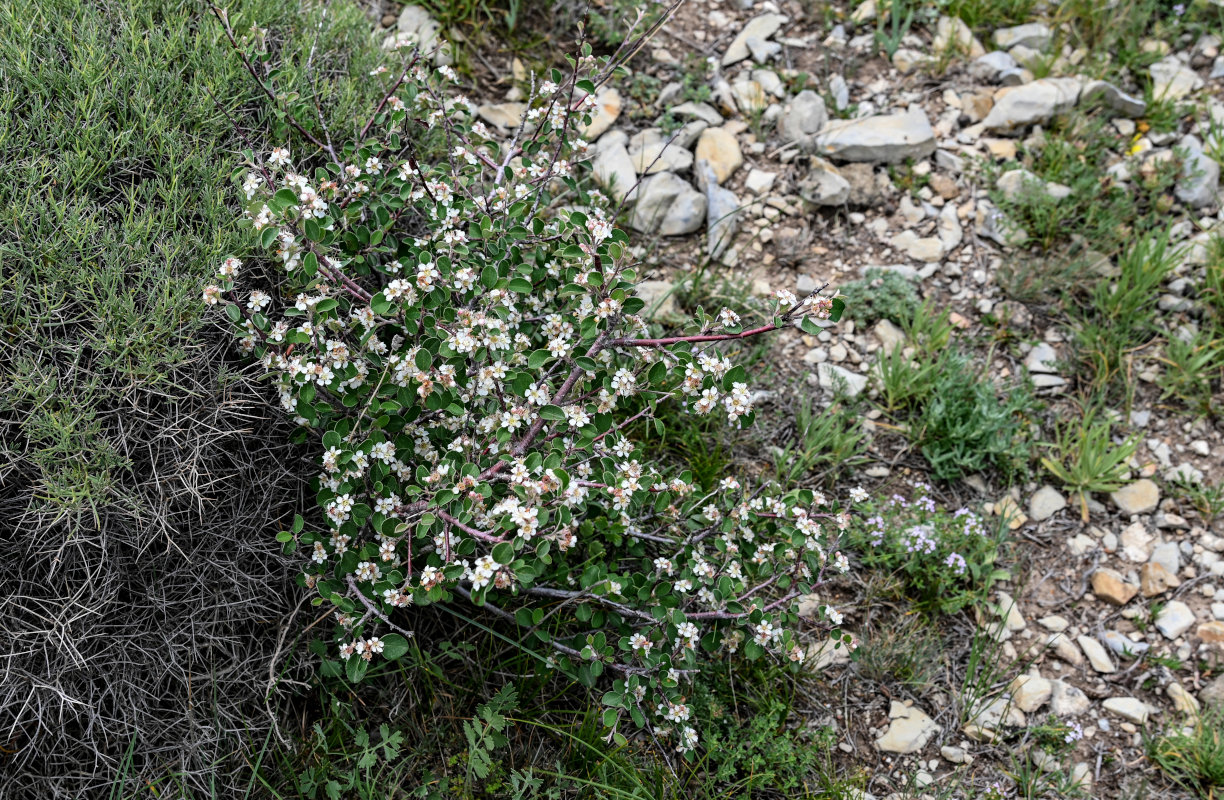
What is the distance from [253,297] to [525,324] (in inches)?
29.7

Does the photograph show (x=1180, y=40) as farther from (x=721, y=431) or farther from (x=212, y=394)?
(x=212, y=394)

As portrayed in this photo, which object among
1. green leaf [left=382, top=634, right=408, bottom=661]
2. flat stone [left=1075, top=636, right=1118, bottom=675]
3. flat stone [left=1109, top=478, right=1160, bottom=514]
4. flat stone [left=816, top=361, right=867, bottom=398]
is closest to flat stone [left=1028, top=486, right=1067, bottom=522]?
flat stone [left=1109, top=478, right=1160, bottom=514]

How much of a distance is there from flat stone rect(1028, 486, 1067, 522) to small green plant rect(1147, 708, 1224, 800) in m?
0.77

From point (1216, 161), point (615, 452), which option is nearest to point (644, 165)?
point (615, 452)

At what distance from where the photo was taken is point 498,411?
90.0 inches

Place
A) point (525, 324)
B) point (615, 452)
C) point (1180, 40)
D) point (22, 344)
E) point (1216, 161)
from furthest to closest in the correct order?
point (1180, 40)
point (1216, 161)
point (525, 324)
point (615, 452)
point (22, 344)

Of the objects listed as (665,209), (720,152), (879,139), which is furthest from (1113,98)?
(665,209)

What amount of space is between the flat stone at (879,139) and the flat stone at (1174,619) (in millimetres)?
2053

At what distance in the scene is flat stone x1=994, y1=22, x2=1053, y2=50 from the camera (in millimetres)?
4171

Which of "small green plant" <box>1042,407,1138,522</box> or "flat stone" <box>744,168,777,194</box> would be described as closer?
"small green plant" <box>1042,407,1138,522</box>

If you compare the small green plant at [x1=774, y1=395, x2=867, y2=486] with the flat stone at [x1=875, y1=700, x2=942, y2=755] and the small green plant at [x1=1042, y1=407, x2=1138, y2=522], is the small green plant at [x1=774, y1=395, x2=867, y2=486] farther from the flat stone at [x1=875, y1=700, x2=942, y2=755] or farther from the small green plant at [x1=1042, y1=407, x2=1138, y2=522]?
the flat stone at [x1=875, y1=700, x2=942, y2=755]

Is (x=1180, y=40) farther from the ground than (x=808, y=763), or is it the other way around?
(x=1180, y=40)

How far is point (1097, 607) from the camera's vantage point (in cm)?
305

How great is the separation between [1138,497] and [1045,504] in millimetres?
338
